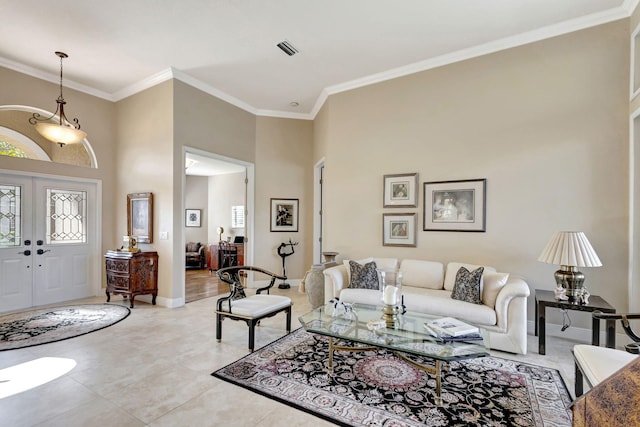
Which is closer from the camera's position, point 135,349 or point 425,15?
point 135,349

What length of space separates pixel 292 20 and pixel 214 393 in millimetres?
3912

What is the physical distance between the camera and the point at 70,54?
4.12m

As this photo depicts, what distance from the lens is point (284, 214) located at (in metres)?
6.19

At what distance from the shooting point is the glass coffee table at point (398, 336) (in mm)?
2098

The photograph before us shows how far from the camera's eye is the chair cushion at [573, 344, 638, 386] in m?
1.73

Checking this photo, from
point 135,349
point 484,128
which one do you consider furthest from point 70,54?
point 484,128

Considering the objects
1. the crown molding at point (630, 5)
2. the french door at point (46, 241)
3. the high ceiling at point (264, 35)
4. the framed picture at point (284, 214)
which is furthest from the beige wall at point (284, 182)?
the crown molding at point (630, 5)

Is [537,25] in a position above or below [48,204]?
above

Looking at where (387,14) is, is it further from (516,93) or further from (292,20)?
(516,93)

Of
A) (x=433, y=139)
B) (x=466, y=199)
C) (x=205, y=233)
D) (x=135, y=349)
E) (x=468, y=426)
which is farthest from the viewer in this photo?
(x=205, y=233)

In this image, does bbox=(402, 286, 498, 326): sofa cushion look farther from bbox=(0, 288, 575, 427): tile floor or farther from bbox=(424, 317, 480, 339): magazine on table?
bbox=(424, 317, 480, 339): magazine on table

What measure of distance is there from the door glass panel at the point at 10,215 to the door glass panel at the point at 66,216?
0.36 m

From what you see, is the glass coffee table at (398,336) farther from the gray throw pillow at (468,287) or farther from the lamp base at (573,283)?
the lamp base at (573,283)

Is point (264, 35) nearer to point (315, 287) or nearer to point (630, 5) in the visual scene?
point (315, 287)
